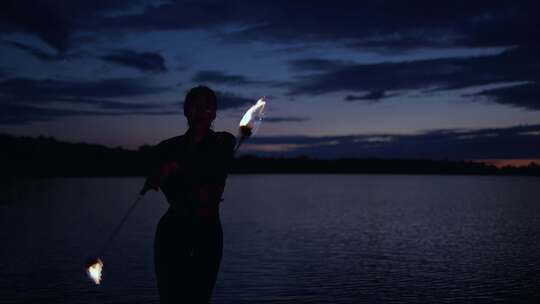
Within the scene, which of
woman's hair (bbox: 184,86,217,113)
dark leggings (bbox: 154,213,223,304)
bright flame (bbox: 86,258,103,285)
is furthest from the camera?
bright flame (bbox: 86,258,103,285)

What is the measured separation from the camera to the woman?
5.03 metres

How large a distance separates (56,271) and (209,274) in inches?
863

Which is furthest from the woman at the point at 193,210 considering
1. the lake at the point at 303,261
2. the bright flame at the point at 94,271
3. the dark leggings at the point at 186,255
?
the lake at the point at 303,261

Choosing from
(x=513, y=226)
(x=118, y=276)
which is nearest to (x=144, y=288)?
(x=118, y=276)

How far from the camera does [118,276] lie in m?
24.0

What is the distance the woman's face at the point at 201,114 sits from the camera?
5.14 metres

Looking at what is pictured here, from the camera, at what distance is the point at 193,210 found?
504 cm

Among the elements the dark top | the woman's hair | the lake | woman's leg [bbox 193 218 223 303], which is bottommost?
woman's leg [bbox 193 218 223 303]

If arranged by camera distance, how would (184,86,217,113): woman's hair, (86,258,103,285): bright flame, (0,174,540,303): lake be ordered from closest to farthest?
(184,86,217,113): woman's hair < (86,258,103,285): bright flame < (0,174,540,303): lake

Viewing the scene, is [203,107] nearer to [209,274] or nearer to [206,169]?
[206,169]

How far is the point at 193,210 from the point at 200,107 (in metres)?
0.82

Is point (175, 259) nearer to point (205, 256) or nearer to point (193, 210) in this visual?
point (205, 256)

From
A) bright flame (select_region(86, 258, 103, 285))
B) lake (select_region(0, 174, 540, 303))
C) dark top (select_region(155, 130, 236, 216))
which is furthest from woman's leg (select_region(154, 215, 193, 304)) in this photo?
lake (select_region(0, 174, 540, 303))

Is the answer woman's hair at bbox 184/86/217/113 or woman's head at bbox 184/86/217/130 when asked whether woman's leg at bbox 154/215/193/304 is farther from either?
woman's hair at bbox 184/86/217/113
